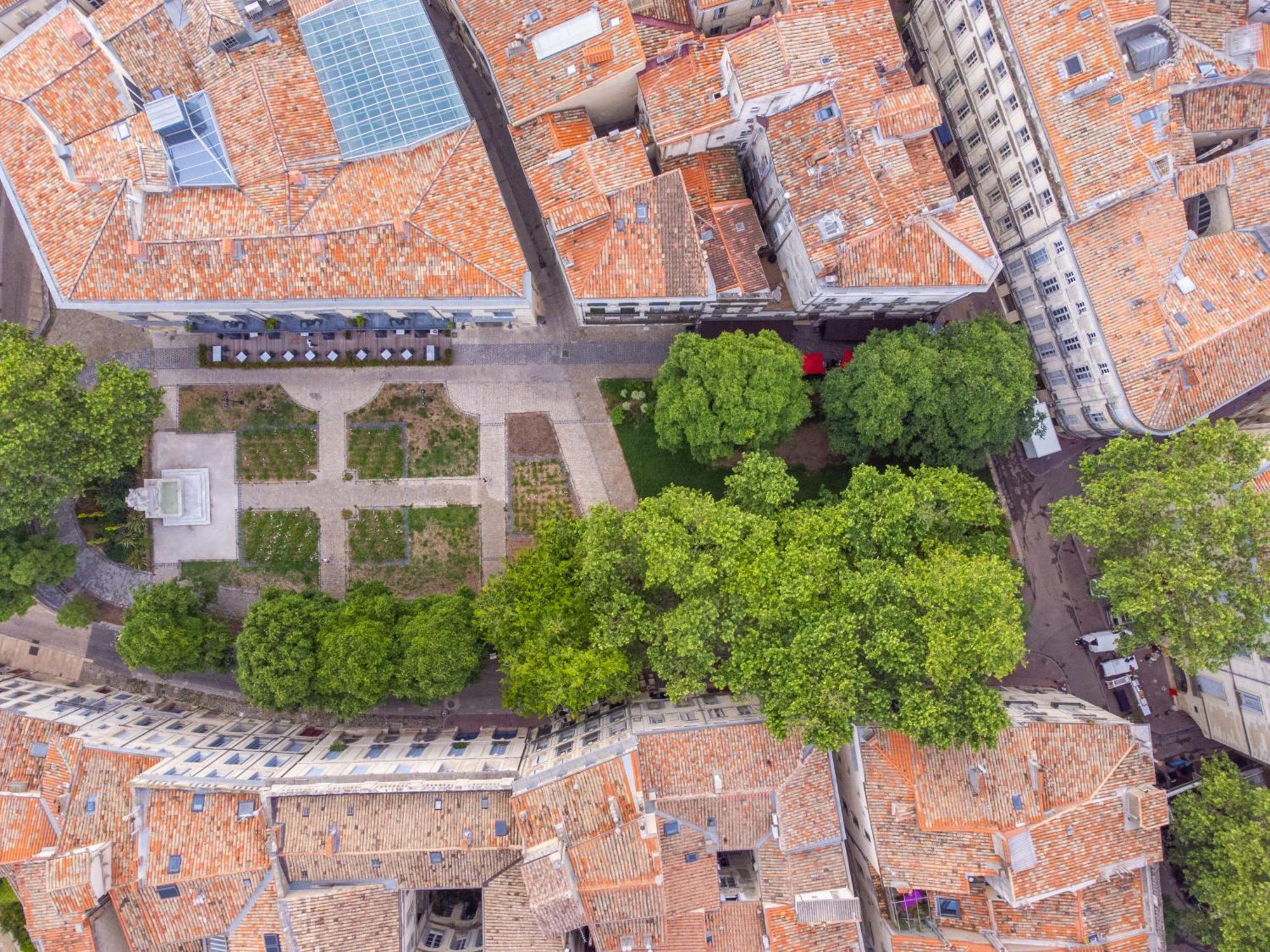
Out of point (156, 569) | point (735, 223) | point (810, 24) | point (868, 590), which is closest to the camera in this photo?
point (868, 590)

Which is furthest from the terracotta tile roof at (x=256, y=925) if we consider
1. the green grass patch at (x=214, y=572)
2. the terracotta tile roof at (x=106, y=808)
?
the green grass patch at (x=214, y=572)

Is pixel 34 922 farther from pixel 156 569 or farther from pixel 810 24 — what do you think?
pixel 810 24

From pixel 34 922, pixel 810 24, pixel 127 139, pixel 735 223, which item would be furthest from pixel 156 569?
pixel 810 24

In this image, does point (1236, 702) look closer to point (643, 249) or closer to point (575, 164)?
point (643, 249)

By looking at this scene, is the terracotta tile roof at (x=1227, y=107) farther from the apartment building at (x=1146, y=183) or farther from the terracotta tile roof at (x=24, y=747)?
the terracotta tile roof at (x=24, y=747)

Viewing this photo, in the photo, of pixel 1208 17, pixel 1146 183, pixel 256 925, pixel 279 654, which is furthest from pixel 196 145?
pixel 1208 17
